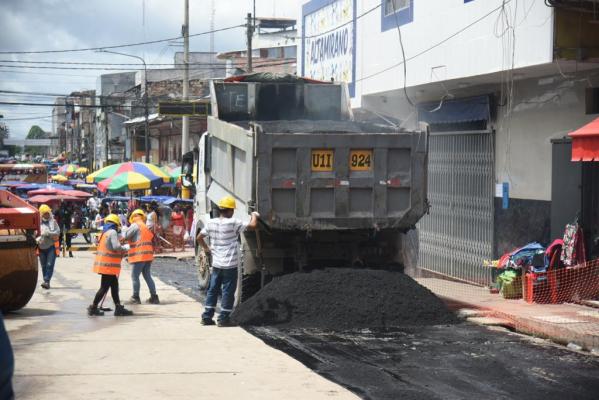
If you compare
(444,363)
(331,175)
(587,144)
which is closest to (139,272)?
(331,175)

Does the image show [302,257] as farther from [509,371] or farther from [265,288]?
[509,371]

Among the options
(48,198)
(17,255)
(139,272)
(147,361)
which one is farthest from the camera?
(48,198)

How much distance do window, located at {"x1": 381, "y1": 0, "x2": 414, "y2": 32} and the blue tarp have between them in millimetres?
1781

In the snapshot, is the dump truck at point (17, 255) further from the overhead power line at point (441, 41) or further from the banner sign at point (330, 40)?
the banner sign at point (330, 40)

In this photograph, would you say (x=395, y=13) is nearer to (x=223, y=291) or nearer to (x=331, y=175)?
(x=331, y=175)

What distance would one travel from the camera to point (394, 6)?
19.1 m

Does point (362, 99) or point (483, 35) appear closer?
point (483, 35)

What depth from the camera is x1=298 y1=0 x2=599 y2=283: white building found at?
13.9 m

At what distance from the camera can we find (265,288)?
41.0 feet

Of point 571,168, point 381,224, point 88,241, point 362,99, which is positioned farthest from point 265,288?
point 88,241

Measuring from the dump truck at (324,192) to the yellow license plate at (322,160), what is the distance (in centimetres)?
1

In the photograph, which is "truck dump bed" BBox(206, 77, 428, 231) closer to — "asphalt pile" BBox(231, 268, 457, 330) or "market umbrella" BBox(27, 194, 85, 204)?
"asphalt pile" BBox(231, 268, 457, 330)

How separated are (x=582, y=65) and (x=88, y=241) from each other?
1066 inches

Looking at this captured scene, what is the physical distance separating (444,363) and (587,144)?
400 cm
